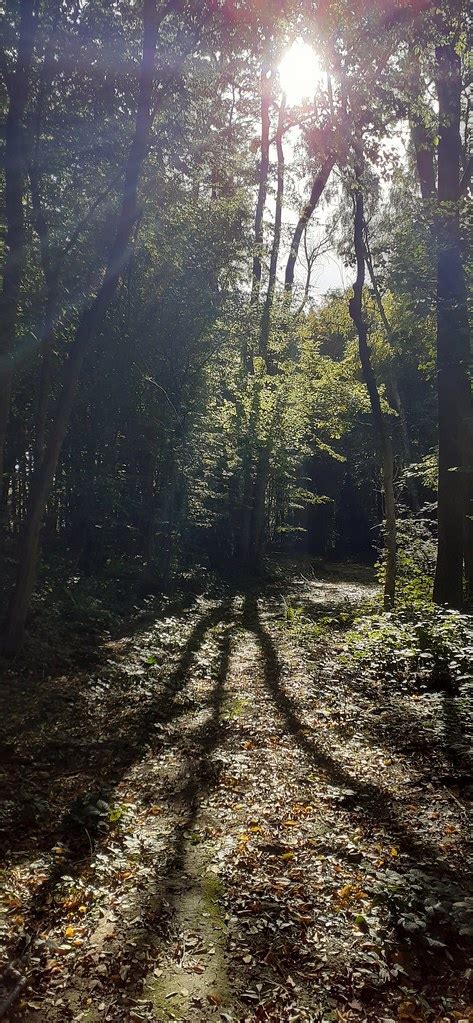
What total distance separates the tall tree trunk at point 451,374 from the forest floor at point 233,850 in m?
2.66

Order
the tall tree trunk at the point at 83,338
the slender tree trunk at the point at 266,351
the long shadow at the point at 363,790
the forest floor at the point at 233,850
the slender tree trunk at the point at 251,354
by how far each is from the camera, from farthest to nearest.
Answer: the slender tree trunk at the point at 266,351, the slender tree trunk at the point at 251,354, the tall tree trunk at the point at 83,338, the long shadow at the point at 363,790, the forest floor at the point at 233,850

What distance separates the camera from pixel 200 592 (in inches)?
626

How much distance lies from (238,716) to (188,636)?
13.2 feet

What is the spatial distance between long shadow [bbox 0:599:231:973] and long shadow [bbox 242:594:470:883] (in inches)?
30.2

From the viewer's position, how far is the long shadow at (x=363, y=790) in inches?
149

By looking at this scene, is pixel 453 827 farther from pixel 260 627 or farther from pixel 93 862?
pixel 260 627

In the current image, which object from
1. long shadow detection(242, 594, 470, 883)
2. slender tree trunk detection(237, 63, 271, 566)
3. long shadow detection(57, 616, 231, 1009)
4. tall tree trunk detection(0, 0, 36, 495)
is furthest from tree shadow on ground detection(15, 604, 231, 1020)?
slender tree trunk detection(237, 63, 271, 566)

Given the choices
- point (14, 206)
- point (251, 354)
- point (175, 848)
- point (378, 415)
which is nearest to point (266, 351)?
point (251, 354)

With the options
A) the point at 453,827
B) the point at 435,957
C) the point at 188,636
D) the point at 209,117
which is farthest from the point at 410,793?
the point at 209,117

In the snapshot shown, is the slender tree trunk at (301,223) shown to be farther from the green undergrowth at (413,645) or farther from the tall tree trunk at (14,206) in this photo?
the green undergrowth at (413,645)

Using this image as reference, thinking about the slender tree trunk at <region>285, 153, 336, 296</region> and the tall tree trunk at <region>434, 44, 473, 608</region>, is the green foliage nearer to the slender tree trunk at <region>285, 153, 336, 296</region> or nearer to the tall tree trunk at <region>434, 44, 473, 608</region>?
the tall tree trunk at <region>434, 44, 473, 608</region>

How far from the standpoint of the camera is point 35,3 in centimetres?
711

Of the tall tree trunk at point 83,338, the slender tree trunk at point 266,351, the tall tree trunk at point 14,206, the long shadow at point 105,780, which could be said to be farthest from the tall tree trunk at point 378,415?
the tall tree trunk at point 14,206

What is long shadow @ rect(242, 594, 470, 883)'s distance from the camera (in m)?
3.79
